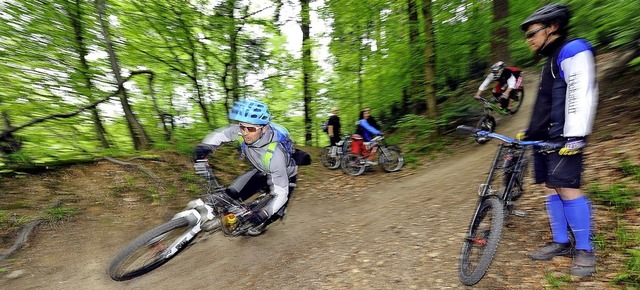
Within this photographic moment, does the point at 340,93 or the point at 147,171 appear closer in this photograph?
the point at 147,171

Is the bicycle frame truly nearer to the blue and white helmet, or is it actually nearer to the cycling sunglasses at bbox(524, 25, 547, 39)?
the cycling sunglasses at bbox(524, 25, 547, 39)

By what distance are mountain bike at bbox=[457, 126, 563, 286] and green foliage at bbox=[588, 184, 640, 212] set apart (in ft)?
4.37

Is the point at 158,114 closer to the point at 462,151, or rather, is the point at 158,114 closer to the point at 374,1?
the point at 374,1

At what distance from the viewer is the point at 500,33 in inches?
409

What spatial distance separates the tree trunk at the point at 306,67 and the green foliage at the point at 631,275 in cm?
1180

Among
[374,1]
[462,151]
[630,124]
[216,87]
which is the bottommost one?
[462,151]

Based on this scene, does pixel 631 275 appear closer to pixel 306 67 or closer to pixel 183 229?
pixel 183 229

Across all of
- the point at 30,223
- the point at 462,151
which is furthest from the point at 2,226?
the point at 462,151

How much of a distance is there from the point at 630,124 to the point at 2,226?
10.3 metres

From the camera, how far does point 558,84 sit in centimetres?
291

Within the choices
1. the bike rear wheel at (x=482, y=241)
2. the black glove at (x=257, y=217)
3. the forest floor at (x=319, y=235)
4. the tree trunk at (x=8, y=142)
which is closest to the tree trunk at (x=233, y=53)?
the forest floor at (x=319, y=235)

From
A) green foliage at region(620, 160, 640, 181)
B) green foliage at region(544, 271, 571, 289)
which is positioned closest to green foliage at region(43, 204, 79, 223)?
green foliage at region(544, 271, 571, 289)

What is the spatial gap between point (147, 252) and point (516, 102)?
447 inches

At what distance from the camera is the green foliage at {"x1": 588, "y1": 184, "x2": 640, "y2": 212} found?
3.81 meters
